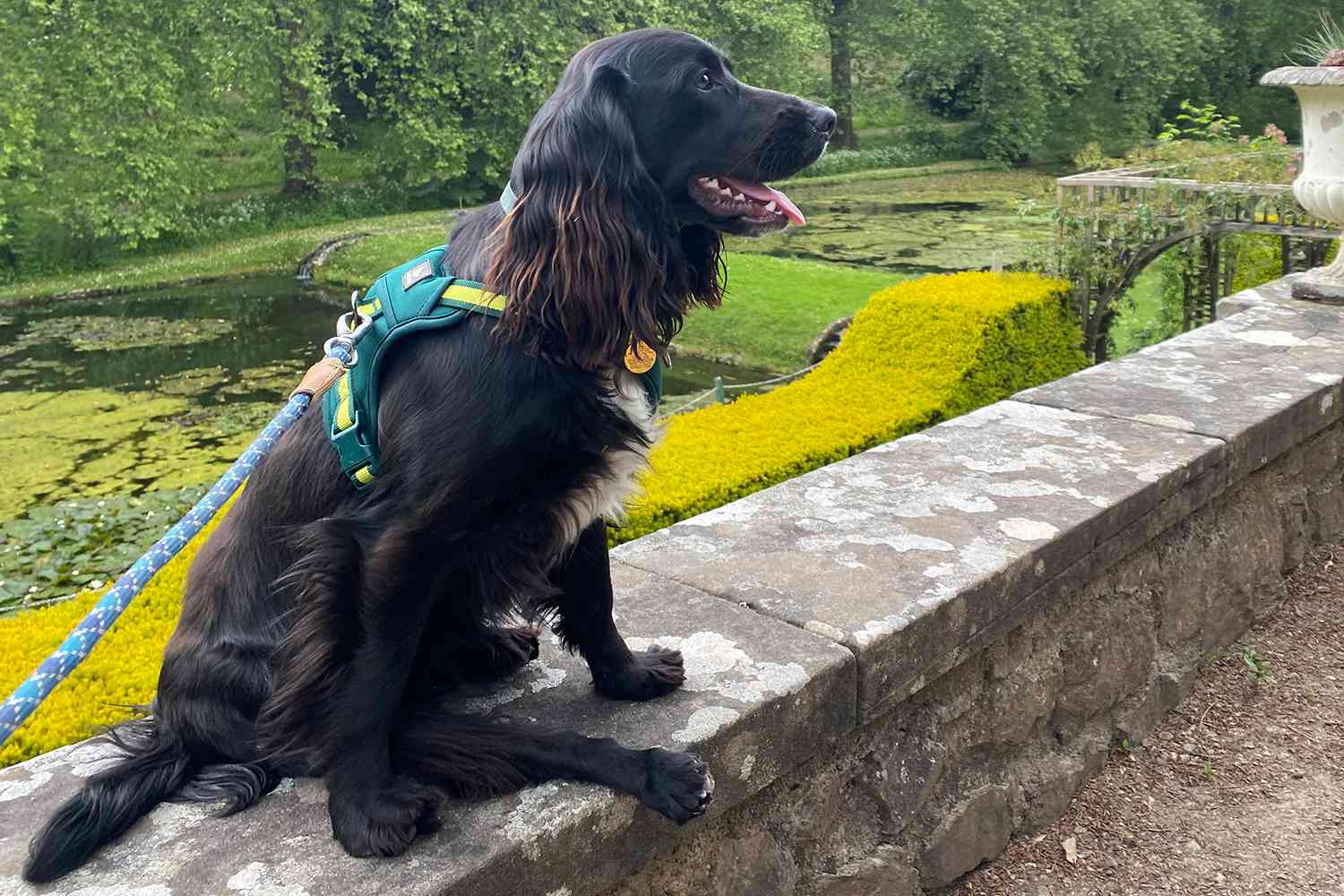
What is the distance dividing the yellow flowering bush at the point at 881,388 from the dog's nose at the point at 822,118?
2168 mm

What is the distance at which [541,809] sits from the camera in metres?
1.57

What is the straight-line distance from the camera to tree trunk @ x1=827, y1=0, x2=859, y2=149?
3256cm

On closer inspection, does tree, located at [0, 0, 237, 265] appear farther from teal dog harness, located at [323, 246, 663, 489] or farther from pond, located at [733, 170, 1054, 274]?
teal dog harness, located at [323, 246, 663, 489]

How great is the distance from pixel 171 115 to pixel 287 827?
22.9m

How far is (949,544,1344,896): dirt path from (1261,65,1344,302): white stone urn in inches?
105

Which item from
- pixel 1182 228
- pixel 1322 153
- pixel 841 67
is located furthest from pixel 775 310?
pixel 841 67

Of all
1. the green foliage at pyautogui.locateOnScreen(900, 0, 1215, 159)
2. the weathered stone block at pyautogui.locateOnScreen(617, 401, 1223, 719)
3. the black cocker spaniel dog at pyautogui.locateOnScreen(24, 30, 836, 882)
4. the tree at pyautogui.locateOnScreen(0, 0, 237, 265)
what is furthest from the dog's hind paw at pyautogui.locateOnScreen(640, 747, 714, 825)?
the green foliage at pyautogui.locateOnScreen(900, 0, 1215, 159)

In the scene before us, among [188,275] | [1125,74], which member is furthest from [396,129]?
[1125,74]

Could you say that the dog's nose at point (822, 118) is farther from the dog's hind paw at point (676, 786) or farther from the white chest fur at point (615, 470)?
the dog's hind paw at point (676, 786)

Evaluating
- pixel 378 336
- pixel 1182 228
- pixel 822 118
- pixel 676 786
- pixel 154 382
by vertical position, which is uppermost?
pixel 822 118

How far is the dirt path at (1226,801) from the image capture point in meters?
2.40

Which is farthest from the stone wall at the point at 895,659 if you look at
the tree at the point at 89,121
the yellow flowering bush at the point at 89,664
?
the tree at the point at 89,121

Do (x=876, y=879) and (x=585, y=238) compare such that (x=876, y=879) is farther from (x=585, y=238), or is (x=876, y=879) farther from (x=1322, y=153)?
(x=1322, y=153)

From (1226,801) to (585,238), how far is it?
2226 mm
